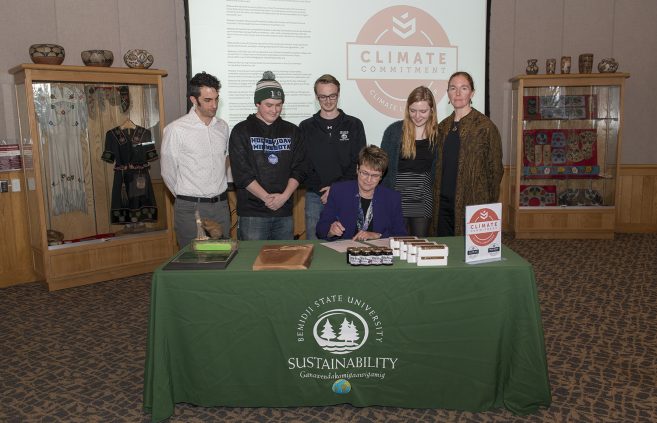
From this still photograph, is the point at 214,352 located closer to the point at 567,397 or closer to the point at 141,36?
the point at 567,397

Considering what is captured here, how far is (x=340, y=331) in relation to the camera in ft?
7.59

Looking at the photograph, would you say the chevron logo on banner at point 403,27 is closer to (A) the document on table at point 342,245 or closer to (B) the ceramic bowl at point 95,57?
(B) the ceramic bowl at point 95,57

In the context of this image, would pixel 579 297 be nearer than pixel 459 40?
Yes

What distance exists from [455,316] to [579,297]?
2.24 metres

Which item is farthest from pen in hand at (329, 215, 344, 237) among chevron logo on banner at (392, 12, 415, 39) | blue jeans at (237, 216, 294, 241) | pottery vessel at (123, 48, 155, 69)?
chevron logo on banner at (392, 12, 415, 39)

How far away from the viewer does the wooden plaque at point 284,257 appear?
7.41 feet

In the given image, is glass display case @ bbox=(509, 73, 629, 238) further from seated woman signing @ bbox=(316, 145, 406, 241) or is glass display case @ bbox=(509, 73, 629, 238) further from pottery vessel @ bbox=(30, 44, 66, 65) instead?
pottery vessel @ bbox=(30, 44, 66, 65)

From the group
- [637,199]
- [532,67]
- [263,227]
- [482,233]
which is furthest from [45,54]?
[637,199]

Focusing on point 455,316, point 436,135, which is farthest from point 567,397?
point 436,135

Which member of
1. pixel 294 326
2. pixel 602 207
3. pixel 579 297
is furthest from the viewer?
pixel 602 207

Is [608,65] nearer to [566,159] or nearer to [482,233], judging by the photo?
[566,159]

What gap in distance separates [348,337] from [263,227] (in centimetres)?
132

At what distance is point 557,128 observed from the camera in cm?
619

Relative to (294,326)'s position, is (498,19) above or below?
above
